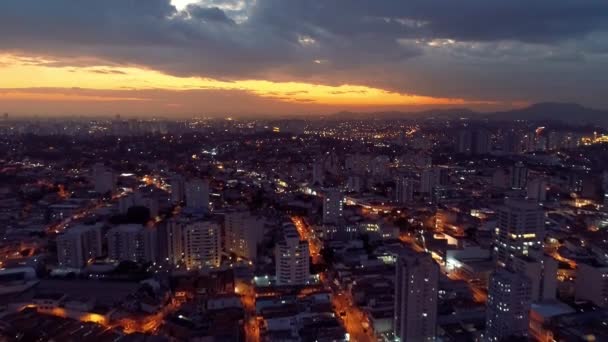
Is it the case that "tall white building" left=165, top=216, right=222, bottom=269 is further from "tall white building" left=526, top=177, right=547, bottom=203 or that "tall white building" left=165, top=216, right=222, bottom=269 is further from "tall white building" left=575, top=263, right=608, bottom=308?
Result: "tall white building" left=526, top=177, right=547, bottom=203

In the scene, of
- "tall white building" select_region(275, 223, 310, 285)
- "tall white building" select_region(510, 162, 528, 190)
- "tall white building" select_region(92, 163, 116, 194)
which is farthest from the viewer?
"tall white building" select_region(510, 162, 528, 190)

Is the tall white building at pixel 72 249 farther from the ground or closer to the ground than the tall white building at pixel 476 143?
closer to the ground

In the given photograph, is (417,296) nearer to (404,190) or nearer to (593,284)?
(593,284)

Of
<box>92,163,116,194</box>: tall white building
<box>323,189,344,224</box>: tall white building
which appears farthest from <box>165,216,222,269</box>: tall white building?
<box>92,163,116,194</box>: tall white building

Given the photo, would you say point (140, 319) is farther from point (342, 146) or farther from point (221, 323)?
point (342, 146)

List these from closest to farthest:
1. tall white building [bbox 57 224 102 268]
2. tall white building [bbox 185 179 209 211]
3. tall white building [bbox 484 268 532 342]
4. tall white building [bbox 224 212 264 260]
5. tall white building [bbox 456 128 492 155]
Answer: tall white building [bbox 484 268 532 342], tall white building [bbox 57 224 102 268], tall white building [bbox 224 212 264 260], tall white building [bbox 185 179 209 211], tall white building [bbox 456 128 492 155]

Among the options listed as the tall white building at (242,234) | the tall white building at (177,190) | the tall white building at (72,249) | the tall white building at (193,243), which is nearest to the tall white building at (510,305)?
the tall white building at (242,234)

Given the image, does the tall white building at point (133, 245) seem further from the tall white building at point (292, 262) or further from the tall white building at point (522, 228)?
the tall white building at point (522, 228)

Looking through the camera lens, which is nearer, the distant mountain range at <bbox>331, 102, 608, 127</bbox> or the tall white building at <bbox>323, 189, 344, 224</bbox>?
the tall white building at <bbox>323, 189, 344, 224</bbox>
